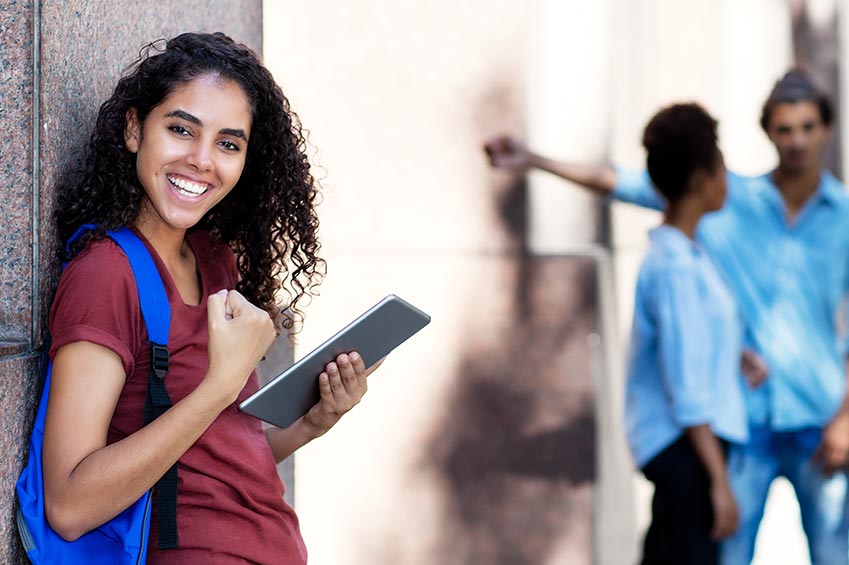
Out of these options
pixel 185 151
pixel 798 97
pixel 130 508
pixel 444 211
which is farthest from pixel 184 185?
pixel 798 97

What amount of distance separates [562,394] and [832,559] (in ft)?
3.81

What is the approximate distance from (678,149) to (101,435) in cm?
261

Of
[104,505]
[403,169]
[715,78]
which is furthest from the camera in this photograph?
[715,78]

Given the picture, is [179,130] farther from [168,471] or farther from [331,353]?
[168,471]

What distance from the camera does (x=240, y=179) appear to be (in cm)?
246

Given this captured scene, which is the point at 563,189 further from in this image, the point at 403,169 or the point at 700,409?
the point at 700,409

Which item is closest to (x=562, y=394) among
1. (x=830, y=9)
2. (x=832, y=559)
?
(x=832, y=559)

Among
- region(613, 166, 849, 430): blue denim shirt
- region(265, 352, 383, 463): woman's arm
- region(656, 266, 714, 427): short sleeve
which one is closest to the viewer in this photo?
region(265, 352, 383, 463): woman's arm

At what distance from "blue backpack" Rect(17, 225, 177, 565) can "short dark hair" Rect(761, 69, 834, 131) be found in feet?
10.7

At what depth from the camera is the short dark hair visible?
4.62 meters

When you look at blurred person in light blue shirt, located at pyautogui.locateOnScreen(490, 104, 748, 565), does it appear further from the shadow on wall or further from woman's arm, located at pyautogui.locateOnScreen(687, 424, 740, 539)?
the shadow on wall

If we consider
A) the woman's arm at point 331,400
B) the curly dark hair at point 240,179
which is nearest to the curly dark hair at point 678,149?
the curly dark hair at point 240,179

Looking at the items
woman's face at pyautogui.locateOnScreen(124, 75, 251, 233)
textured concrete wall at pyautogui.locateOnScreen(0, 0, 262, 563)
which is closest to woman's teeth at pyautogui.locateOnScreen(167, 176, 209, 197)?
woman's face at pyautogui.locateOnScreen(124, 75, 251, 233)

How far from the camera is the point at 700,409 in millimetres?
3678
